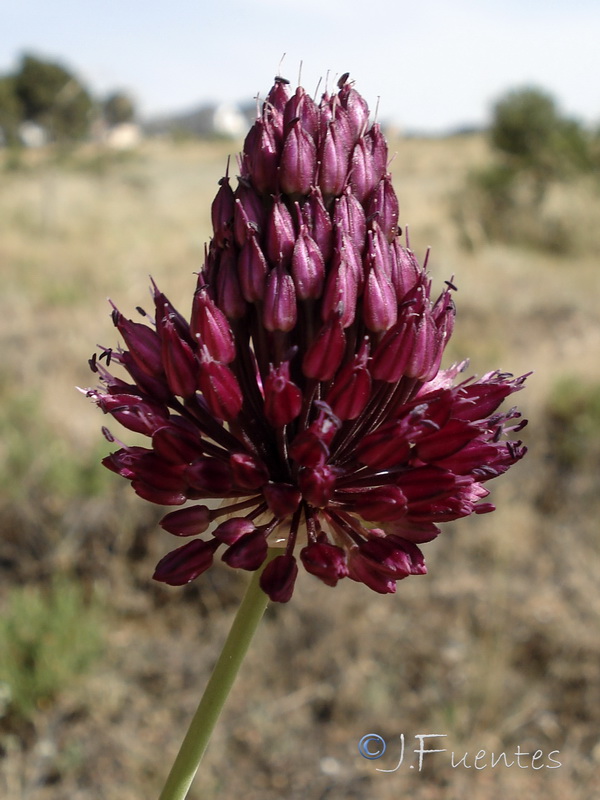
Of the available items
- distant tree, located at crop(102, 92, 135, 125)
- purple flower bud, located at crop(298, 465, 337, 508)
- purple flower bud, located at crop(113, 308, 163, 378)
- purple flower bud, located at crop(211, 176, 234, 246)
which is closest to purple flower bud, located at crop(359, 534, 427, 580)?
purple flower bud, located at crop(298, 465, 337, 508)

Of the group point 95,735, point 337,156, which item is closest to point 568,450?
point 95,735

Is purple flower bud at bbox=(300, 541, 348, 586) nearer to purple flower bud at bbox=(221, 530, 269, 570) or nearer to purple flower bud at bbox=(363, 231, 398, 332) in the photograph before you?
purple flower bud at bbox=(221, 530, 269, 570)

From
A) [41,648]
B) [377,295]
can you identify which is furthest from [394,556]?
[41,648]

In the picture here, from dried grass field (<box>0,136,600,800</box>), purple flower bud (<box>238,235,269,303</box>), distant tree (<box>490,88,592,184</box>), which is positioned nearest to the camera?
purple flower bud (<box>238,235,269,303</box>)

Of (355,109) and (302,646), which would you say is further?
(302,646)

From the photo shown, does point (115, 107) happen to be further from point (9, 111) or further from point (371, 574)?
point (371, 574)

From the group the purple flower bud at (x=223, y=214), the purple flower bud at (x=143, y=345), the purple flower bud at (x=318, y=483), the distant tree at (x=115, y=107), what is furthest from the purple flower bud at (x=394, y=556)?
the distant tree at (x=115, y=107)
